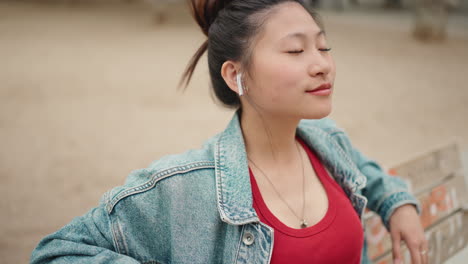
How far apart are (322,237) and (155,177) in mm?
483

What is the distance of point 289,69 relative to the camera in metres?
1.23

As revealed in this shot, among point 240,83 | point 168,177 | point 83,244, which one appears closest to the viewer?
point 83,244

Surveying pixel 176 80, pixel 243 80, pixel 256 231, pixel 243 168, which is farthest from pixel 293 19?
pixel 176 80

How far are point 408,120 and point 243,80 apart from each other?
377 centimetres

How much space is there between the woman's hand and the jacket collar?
0.18 meters

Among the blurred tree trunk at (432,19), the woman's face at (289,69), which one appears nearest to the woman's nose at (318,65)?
the woman's face at (289,69)

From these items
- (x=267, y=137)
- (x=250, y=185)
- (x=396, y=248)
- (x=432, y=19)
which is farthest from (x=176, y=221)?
(x=432, y=19)

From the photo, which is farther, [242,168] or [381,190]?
[381,190]

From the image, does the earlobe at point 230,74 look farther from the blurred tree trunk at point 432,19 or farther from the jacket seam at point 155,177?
the blurred tree trunk at point 432,19

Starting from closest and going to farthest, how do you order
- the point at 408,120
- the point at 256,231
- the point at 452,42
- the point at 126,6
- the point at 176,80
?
the point at 256,231
the point at 408,120
the point at 176,80
the point at 452,42
the point at 126,6

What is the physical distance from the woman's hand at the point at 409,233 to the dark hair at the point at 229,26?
0.67 metres

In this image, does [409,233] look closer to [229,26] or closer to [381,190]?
[381,190]

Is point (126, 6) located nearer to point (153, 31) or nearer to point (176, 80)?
point (153, 31)

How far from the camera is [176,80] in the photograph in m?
5.81
